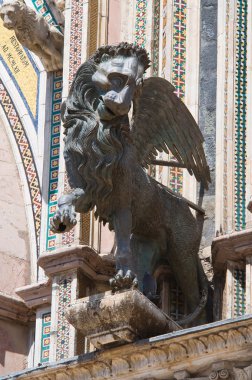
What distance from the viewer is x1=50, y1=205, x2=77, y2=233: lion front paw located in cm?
1079

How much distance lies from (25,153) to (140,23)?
3.57 ft

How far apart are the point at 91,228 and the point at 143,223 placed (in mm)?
746

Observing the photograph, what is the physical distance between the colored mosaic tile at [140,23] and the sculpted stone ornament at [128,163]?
39.1 inches

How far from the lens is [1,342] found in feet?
41.5

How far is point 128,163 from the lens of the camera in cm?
1105

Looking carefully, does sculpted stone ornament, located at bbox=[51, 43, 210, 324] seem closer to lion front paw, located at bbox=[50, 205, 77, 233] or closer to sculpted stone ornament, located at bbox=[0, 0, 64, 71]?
lion front paw, located at bbox=[50, 205, 77, 233]

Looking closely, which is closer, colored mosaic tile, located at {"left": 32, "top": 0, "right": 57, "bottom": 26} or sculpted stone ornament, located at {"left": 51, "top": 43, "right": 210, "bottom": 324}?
sculpted stone ornament, located at {"left": 51, "top": 43, "right": 210, "bottom": 324}

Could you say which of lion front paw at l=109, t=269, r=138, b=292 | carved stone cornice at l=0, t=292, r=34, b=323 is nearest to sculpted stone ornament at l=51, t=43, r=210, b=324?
lion front paw at l=109, t=269, r=138, b=292

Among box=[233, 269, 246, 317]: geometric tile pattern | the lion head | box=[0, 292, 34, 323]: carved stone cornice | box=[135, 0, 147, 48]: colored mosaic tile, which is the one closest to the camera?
box=[233, 269, 246, 317]: geometric tile pattern

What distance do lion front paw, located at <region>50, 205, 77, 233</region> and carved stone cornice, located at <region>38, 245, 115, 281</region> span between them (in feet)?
3.55

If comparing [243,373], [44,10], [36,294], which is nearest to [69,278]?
[36,294]

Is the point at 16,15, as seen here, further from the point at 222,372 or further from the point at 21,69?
the point at 222,372

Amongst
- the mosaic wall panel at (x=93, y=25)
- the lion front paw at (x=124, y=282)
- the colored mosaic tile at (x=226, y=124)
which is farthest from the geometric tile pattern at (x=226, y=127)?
the lion front paw at (x=124, y=282)

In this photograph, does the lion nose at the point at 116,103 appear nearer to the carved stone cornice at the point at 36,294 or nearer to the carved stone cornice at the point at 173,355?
the carved stone cornice at the point at 173,355
